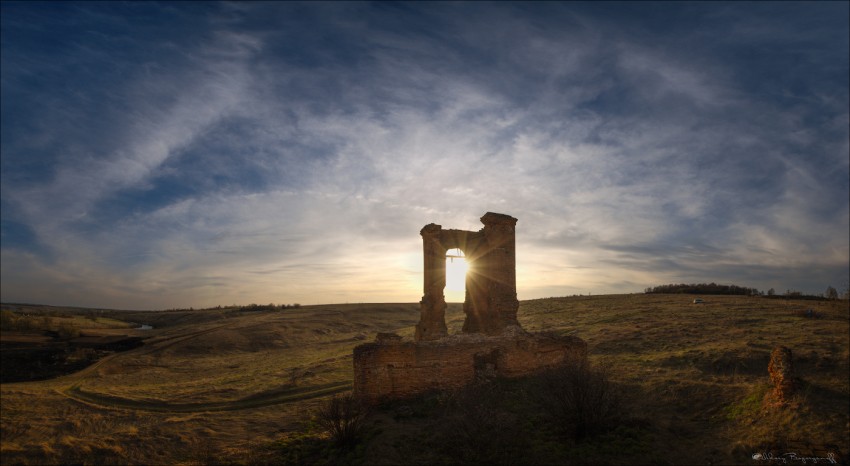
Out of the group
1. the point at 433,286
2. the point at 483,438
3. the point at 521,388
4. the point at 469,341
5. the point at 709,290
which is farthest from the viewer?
the point at 709,290

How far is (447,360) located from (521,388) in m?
2.41

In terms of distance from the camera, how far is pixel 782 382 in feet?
37.0

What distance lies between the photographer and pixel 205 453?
12.4 metres

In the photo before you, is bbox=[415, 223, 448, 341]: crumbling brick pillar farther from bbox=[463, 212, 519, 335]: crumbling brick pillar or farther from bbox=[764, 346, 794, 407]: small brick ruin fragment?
bbox=[764, 346, 794, 407]: small brick ruin fragment

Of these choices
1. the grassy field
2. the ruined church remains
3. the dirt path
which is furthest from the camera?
the dirt path

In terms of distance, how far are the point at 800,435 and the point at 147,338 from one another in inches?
1907

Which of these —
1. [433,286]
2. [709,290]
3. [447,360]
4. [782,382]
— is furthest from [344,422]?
[709,290]

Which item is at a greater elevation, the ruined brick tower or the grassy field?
the ruined brick tower

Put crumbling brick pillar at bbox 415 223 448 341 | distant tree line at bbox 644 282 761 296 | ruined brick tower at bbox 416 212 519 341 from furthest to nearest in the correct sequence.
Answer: distant tree line at bbox 644 282 761 296 → crumbling brick pillar at bbox 415 223 448 341 → ruined brick tower at bbox 416 212 519 341

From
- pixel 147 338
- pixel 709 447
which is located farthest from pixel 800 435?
pixel 147 338

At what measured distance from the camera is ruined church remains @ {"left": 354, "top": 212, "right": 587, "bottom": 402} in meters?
13.2

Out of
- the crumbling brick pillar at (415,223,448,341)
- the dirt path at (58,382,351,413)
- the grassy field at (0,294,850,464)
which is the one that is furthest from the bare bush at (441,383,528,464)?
the dirt path at (58,382,351,413)

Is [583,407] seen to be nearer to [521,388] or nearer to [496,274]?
[521,388]

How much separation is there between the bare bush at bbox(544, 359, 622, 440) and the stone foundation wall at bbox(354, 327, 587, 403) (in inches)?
125
